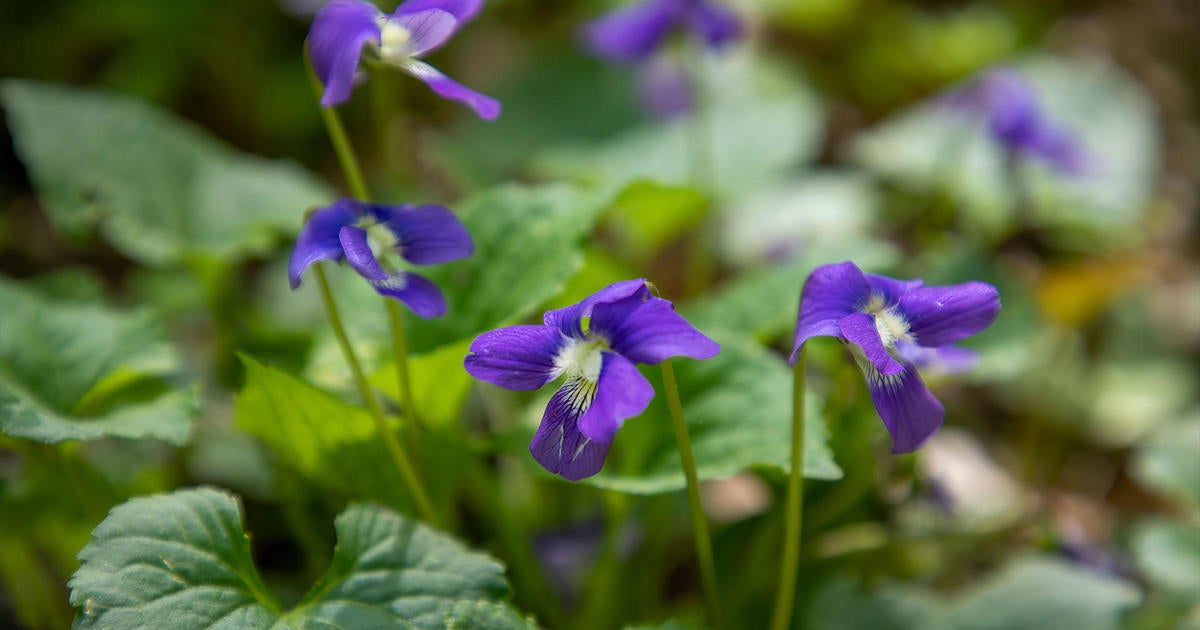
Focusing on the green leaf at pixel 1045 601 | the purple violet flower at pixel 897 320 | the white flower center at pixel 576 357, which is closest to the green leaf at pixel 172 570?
the white flower center at pixel 576 357

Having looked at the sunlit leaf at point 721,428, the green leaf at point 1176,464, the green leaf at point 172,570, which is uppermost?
the sunlit leaf at point 721,428

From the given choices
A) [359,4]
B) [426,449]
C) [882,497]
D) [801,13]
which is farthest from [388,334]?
[801,13]

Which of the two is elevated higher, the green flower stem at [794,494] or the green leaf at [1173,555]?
the green flower stem at [794,494]

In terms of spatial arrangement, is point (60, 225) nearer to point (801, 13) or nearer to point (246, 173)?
point (246, 173)

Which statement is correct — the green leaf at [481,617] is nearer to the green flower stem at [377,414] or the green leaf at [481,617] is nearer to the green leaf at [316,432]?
the green flower stem at [377,414]

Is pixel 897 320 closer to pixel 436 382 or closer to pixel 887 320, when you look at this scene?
pixel 887 320

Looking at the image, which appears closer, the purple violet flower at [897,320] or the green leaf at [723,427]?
the purple violet flower at [897,320]

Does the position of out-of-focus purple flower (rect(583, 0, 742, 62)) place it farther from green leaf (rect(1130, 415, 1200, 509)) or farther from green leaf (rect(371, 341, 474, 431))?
green leaf (rect(1130, 415, 1200, 509))

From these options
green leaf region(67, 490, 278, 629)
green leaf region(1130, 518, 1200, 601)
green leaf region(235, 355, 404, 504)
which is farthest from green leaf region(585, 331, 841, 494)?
green leaf region(1130, 518, 1200, 601)
